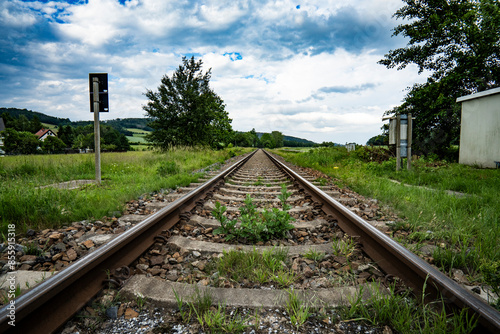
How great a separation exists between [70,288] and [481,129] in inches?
476

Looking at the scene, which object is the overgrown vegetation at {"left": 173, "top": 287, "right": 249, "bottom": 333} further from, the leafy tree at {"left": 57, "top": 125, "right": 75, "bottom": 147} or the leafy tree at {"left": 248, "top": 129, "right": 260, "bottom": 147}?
the leafy tree at {"left": 248, "top": 129, "right": 260, "bottom": 147}

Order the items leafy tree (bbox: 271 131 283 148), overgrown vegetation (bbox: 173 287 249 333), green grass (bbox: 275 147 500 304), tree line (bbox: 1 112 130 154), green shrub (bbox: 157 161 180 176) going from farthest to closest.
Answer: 1. leafy tree (bbox: 271 131 283 148)
2. tree line (bbox: 1 112 130 154)
3. green shrub (bbox: 157 161 180 176)
4. green grass (bbox: 275 147 500 304)
5. overgrown vegetation (bbox: 173 287 249 333)

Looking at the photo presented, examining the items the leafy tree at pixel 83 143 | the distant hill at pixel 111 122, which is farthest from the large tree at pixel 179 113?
the distant hill at pixel 111 122

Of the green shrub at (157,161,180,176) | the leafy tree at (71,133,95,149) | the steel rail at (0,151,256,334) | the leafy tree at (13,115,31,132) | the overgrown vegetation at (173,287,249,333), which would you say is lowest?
the overgrown vegetation at (173,287,249,333)

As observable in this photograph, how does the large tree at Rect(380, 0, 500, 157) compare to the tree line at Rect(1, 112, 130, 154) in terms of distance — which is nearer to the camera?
the large tree at Rect(380, 0, 500, 157)

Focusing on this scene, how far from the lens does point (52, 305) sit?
4.20ft

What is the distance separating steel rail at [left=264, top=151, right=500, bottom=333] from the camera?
3.73 feet

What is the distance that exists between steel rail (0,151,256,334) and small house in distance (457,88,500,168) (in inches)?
431

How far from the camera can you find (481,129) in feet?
28.4

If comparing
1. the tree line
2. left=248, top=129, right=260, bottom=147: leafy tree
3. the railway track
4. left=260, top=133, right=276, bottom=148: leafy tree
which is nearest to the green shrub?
the railway track

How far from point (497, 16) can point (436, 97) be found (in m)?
4.98

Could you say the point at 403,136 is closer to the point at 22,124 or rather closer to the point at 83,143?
the point at 83,143

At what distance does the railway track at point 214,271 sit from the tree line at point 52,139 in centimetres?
5459

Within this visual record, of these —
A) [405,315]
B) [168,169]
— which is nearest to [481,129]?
[405,315]
